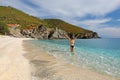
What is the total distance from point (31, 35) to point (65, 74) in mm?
117878

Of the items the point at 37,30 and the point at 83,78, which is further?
the point at 37,30

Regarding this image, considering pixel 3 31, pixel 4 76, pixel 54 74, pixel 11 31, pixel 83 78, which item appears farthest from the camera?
pixel 11 31

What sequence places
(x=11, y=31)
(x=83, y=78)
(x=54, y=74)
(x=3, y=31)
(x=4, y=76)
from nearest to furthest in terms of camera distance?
(x=4, y=76), (x=83, y=78), (x=54, y=74), (x=3, y=31), (x=11, y=31)

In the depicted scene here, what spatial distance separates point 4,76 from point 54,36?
12286 cm

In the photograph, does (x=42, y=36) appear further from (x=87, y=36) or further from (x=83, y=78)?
(x=83, y=78)

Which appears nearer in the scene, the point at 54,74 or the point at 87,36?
the point at 54,74

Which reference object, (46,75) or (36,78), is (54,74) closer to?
(46,75)

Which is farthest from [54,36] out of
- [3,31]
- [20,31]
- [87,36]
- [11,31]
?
[87,36]

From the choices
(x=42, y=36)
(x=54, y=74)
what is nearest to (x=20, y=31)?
(x=42, y=36)

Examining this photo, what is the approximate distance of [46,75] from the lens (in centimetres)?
1111

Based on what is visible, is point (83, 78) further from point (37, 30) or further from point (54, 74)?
point (37, 30)

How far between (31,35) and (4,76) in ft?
390

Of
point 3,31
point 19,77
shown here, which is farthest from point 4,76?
point 3,31

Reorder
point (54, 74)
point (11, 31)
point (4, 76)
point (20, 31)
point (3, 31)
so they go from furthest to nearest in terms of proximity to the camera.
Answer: point (20, 31), point (11, 31), point (3, 31), point (54, 74), point (4, 76)
